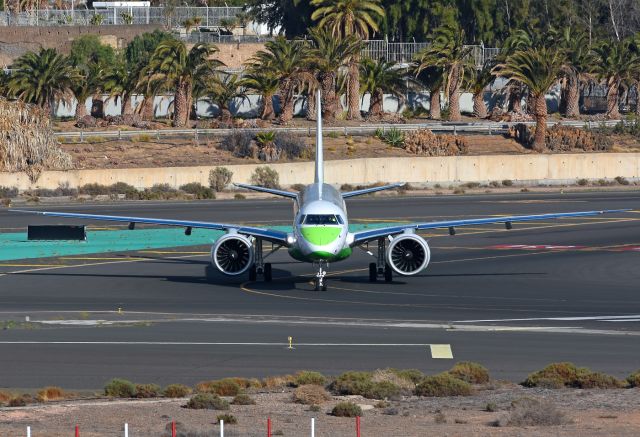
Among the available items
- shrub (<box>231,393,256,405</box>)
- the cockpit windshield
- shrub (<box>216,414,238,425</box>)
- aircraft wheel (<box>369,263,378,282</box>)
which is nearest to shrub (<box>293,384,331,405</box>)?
shrub (<box>231,393,256,405</box>)

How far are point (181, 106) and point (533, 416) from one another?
3191 inches

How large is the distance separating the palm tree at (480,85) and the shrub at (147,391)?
87.7 metres

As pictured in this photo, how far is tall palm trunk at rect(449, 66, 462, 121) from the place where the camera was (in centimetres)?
11188

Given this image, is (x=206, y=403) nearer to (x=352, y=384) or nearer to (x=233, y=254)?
(x=352, y=384)

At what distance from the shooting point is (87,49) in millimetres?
130000

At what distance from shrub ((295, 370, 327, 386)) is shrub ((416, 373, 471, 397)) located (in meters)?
2.16

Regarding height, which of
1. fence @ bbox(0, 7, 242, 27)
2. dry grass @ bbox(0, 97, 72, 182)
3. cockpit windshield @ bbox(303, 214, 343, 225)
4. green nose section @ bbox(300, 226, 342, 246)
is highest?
fence @ bbox(0, 7, 242, 27)

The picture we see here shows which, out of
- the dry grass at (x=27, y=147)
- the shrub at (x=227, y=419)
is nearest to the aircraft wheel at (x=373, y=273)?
the shrub at (x=227, y=419)

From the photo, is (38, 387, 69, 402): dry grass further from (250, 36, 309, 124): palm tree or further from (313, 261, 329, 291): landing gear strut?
(250, 36, 309, 124): palm tree

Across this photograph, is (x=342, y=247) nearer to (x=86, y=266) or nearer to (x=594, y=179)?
(x=86, y=266)

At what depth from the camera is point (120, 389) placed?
26516mm

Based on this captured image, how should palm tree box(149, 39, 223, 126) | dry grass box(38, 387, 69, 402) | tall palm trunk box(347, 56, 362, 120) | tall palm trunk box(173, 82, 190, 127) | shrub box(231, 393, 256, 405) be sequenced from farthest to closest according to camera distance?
tall palm trunk box(347, 56, 362, 120) → tall palm trunk box(173, 82, 190, 127) → palm tree box(149, 39, 223, 126) → dry grass box(38, 387, 69, 402) → shrub box(231, 393, 256, 405)

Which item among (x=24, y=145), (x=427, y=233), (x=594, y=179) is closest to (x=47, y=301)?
(x=427, y=233)

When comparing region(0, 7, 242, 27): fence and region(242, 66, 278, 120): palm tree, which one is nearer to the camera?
region(242, 66, 278, 120): palm tree
